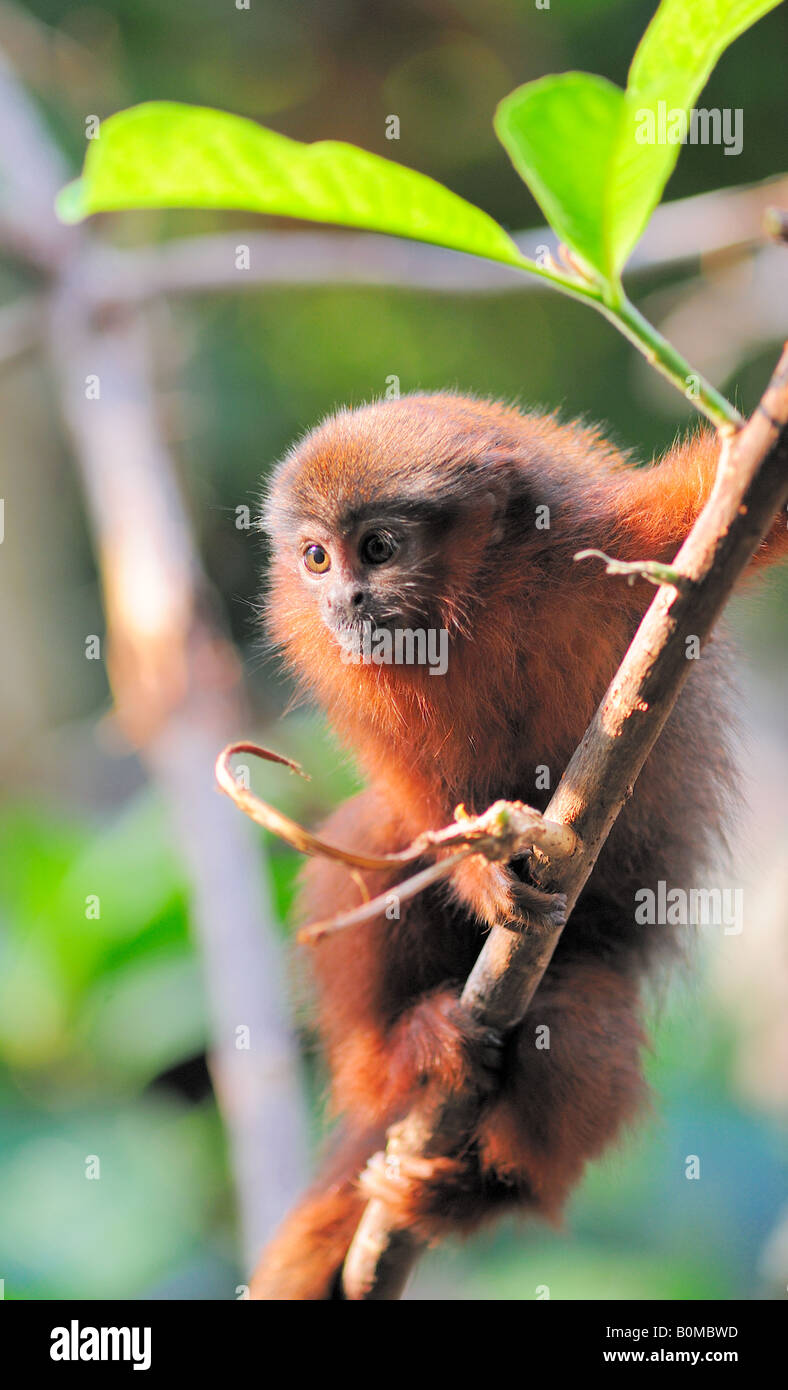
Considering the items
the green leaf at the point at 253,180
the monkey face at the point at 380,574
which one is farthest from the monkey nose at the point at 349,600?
the green leaf at the point at 253,180

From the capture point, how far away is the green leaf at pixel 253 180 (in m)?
1.04

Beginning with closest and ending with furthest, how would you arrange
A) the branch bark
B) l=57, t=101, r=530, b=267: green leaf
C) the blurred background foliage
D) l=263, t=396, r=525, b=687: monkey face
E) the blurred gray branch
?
1. l=57, t=101, r=530, b=267: green leaf
2. the branch bark
3. l=263, t=396, r=525, b=687: monkey face
4. the blurred gray branch
5. the blurred background foliage

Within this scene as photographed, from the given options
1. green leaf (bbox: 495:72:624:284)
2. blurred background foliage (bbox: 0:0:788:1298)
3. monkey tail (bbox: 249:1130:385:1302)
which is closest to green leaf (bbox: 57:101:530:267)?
green leaf (bbox: 495:72:624:284)

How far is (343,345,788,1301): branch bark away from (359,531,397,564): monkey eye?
631 mm

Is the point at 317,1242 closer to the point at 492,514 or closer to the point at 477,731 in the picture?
the point at 477,731

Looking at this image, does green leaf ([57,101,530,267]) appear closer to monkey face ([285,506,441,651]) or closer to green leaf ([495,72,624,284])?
green leaf ([495,72,624,284])

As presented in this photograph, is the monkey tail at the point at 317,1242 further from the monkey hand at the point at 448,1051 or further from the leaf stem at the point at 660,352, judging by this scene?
the leaf stem at the point at 660,352

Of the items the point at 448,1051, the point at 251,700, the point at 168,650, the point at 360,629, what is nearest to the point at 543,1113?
the point at 448,1051

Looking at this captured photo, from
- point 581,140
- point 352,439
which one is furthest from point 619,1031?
point 581,140

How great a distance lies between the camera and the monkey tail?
8.22 ft

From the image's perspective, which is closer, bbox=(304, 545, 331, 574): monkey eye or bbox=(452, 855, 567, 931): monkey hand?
bbox=(452, 855, 567, 931): monkey hand

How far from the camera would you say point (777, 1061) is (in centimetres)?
386

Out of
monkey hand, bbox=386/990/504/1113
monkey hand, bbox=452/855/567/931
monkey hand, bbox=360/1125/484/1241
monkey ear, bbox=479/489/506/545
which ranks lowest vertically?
monkey hand, bbox=360/1125/484/1241

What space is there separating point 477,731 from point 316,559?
1.44 feet
